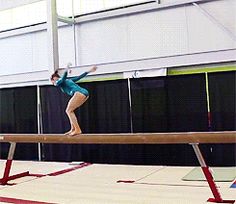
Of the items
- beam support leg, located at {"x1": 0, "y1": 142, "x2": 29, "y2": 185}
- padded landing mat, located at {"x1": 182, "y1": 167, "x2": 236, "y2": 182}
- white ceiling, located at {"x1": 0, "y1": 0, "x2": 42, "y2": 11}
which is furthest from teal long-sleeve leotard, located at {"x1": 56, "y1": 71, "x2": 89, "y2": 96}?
white ceiling, located at {"x1": 0, "y1": 0, "x2": 42, "y2": 11}

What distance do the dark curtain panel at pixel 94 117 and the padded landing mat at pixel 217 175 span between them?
1755mm

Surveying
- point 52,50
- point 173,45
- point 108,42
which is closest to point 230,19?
point 173,45

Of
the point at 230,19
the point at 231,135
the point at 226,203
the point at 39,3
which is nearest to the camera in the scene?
the point at 231,135

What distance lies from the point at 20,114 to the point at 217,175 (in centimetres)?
451

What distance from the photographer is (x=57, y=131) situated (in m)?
7.37

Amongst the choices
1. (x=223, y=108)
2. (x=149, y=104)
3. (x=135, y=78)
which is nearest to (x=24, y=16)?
(x=135, y=78)

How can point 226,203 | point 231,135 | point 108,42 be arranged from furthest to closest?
point 108,42
point 226,203
point 231,135

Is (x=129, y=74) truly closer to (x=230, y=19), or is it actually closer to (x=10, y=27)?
(x=230, y=19)

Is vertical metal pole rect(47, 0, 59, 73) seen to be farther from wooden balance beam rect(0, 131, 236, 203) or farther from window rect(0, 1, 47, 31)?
wooden balance beam rect(0, 131, 236, 203)

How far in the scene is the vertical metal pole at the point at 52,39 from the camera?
6258 mm

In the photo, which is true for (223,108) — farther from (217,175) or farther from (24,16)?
(24,16)

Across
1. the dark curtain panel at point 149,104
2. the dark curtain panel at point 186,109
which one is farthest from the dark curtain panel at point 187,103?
the dark curtain panel at point 149,104

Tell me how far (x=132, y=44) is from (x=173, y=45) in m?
0.84

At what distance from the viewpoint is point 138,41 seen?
6992 millimetres
